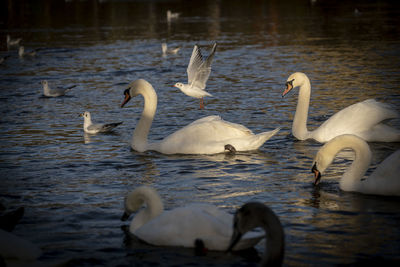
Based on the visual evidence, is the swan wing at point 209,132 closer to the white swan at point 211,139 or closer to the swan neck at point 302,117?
the white swan at point 211,139

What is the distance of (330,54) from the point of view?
77.2 feet

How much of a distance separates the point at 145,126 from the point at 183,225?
203 inches

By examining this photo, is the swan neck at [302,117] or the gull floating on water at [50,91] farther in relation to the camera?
the gull floating on water at [50,91]

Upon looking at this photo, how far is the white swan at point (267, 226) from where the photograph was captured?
4.86 m

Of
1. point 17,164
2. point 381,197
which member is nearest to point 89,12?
point 17,164

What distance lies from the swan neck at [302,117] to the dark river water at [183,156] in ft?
0.90

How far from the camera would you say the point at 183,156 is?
34.7ft

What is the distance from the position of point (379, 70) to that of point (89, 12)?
38555 mm

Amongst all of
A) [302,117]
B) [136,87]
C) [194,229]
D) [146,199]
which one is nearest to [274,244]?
[194,229]

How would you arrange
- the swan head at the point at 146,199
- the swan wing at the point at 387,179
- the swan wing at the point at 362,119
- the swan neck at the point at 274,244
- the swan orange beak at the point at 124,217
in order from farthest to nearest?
1. the swan wing at the point at 362,119
2. the swan wing at the point at 387,179
3. the swan orange beak at the point at 124,217
4. the swan head at the point at 146,199
5. the swan neck at the point at 274,244

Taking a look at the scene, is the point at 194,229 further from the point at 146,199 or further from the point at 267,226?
the point at 267,226

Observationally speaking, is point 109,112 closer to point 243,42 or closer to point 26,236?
point 26,236

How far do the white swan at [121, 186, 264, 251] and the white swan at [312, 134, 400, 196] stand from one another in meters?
2.40

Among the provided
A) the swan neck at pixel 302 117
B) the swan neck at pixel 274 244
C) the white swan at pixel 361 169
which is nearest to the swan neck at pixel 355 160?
the white swan at pixel 361 169
